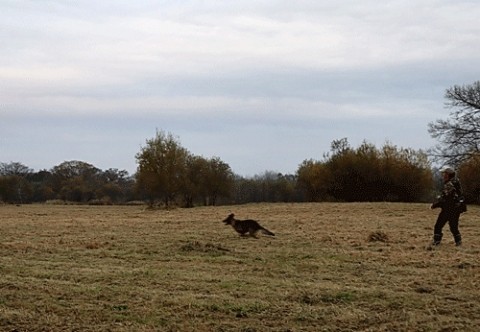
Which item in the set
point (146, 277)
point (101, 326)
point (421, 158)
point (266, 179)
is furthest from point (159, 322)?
point (266, 179)

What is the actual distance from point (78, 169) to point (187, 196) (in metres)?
40.3

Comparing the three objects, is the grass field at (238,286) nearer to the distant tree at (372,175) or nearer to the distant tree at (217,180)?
the distant tree at (372,175)

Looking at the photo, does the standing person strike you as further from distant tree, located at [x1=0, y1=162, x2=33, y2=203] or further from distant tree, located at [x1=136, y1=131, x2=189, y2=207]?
distant tree, located at [x1=0, y1=162, x2=33, y2=203]

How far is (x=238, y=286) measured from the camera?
362 inches

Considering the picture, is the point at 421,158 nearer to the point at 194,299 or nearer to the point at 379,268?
the point at 379,268

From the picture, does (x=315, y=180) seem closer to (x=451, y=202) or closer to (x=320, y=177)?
(x=320, y=177)

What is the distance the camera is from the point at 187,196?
6400cm

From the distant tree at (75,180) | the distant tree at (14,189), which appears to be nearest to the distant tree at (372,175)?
the distant tree at (75,180)

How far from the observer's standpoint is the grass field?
712 centimetres

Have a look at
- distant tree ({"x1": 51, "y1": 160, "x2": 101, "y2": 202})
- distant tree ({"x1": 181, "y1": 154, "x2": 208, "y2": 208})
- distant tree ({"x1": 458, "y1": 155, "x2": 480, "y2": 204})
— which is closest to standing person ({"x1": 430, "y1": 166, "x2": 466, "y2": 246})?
distant tree ({"x1": 458, "y1": 155, "x2": 480, "y2": 204})

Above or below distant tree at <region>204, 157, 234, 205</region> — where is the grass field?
below

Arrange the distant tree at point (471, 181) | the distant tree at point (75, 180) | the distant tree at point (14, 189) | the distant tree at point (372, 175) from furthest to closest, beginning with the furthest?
the distant tree at point (75, 180)
the distant tree at point (14, 189)
the distant tree at point (372, 175)
the distant tree at point (471, 181)

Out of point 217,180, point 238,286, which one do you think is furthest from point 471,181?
point 238,286

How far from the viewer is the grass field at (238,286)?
7.12m
